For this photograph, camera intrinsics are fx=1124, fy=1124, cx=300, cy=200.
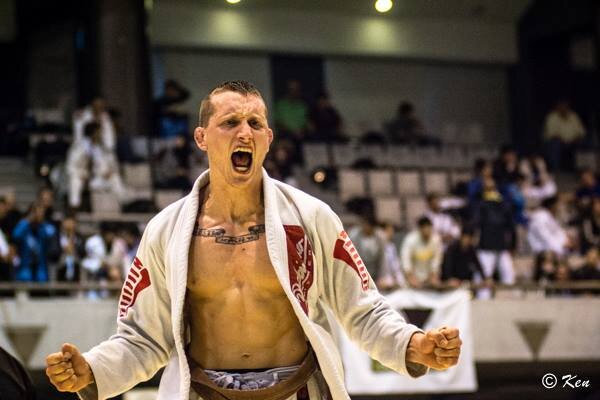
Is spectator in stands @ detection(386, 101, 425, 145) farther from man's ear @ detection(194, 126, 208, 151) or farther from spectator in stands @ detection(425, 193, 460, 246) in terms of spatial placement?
man's ear @ detection(194, 126, 208, 151)

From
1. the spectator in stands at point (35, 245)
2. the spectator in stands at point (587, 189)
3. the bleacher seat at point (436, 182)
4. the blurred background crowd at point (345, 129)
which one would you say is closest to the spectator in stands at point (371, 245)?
the blurred background crowd at point (345, 129)

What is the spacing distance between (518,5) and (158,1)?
599 cm

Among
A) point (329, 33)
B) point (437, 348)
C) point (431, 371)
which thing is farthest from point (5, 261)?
point (329, 33)

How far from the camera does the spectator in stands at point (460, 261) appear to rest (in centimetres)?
1070

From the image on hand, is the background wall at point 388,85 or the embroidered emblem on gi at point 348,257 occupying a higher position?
the background wall at point 388,85

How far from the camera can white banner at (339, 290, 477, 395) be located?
9.62 m

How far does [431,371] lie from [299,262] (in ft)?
20.7

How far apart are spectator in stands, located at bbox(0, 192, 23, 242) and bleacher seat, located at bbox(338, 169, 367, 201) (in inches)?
179

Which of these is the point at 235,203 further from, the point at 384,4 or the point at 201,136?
the point at 384,4

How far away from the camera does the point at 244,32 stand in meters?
17.6

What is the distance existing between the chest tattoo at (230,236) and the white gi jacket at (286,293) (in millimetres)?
60

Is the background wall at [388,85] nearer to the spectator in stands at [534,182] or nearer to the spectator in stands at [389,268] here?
the spectator in stands at [534,182]

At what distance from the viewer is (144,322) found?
12.2ft

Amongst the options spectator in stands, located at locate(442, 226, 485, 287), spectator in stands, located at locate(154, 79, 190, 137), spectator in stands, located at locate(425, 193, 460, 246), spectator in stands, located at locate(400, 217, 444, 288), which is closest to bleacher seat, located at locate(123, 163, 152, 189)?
spectator in stands, located at locate(154, 79, 190, 137)
